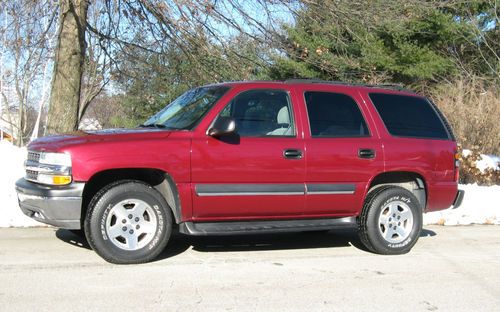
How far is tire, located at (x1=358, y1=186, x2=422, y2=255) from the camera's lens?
6.66m

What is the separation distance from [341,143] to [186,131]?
5.95 ft

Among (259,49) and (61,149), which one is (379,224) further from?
(259,49)

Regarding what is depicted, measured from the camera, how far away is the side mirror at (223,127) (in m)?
5.70

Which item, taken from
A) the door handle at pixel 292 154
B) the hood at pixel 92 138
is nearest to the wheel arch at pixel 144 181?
the hood at pixel 92 138

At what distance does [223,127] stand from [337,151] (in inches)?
57.1

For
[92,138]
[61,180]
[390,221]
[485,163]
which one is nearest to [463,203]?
[485,163]

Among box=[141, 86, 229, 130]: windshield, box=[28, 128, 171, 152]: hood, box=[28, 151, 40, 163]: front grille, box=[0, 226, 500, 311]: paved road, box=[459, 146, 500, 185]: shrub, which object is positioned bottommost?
box=[0, 226, 500, 311]: paved road

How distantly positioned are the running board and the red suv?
0.04 feet

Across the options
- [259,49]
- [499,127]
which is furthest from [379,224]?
[499,127]

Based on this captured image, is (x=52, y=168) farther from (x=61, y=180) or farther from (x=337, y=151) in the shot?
(x=337, y=151)

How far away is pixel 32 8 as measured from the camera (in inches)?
441

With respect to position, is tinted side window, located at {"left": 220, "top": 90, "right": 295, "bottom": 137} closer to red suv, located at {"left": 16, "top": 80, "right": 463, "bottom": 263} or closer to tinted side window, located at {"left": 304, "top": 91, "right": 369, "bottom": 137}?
red suv, located at {"left": 16, "top": 80, "right": 463, "bottom": 263}

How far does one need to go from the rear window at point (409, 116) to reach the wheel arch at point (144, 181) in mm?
2768

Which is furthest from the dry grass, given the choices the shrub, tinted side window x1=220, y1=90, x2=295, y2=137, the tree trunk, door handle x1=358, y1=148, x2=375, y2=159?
the tree trunk
